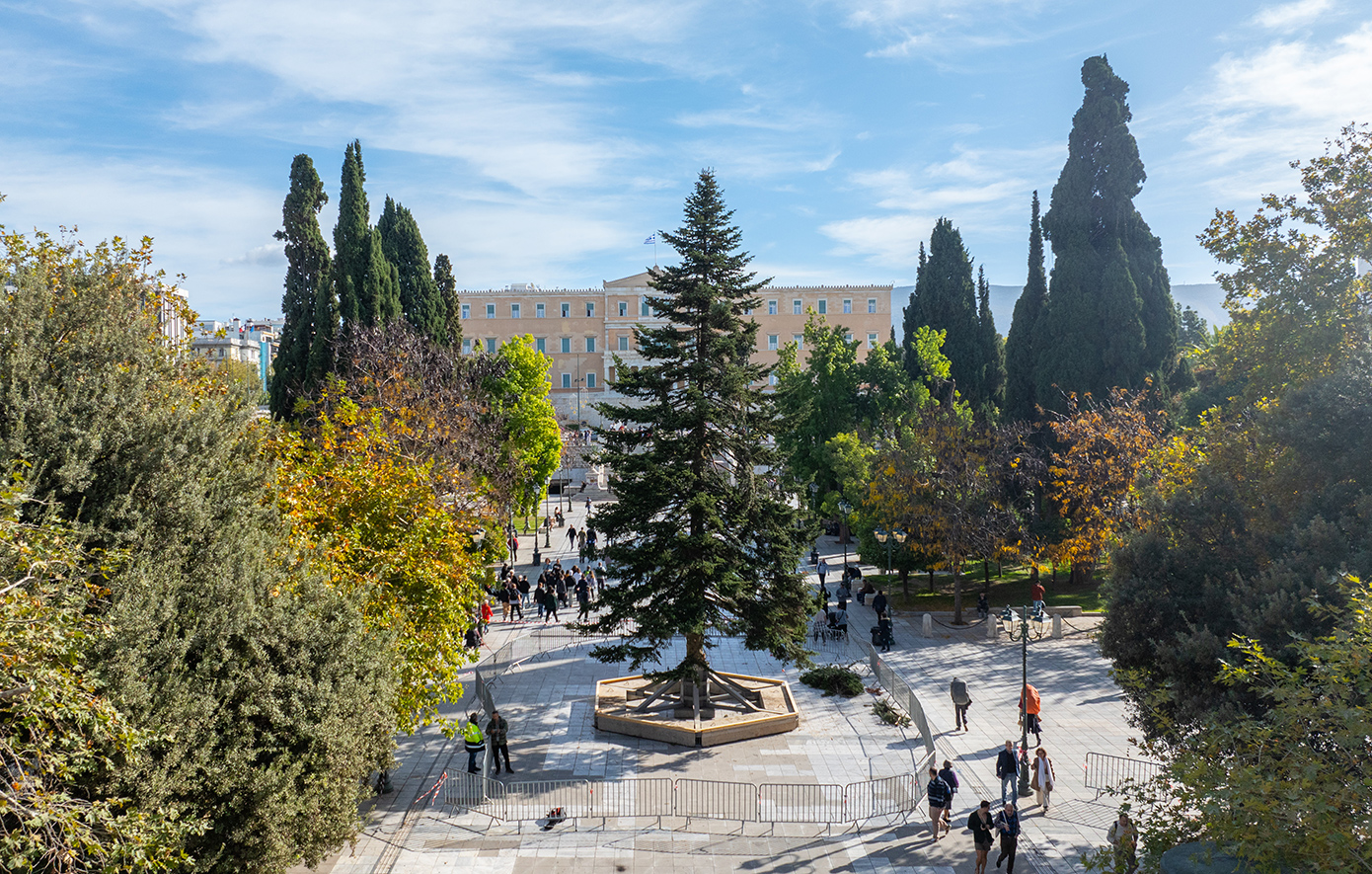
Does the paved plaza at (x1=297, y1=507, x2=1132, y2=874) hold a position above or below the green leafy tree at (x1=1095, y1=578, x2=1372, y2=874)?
below

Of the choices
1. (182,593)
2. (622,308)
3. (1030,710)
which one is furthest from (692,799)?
(622,308)

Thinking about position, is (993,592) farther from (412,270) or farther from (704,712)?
(412,270)

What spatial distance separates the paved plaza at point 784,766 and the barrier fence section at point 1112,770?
199 mm

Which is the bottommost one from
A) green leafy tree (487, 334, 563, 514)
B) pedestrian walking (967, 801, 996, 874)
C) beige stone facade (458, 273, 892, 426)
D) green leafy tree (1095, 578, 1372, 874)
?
pedestrian walking (967, 801, 996, 874)

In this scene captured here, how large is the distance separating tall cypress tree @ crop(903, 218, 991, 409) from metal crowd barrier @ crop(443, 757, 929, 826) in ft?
121

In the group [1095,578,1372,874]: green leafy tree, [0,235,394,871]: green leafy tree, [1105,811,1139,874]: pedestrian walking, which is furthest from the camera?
[1105,811,1139,874]: pedestrian walking

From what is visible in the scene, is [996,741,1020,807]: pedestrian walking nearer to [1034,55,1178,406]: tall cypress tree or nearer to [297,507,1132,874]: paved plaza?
[297,507,1132,874]: paved plaza

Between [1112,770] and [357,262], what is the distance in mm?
30436

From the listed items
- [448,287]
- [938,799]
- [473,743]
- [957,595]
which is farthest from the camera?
[448,287]

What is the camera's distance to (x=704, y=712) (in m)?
17.5

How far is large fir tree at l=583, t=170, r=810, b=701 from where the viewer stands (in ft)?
56.3

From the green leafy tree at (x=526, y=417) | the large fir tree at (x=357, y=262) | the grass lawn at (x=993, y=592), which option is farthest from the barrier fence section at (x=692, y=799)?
the large fir tree at (x=357, y=262)

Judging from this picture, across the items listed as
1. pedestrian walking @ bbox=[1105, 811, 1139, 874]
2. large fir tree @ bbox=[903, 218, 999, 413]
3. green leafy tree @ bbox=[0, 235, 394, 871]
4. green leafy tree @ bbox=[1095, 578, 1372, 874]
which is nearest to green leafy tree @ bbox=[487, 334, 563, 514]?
large fir tree @ bbox=[903, 218, 999, 413]

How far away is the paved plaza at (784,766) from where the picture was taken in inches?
481
